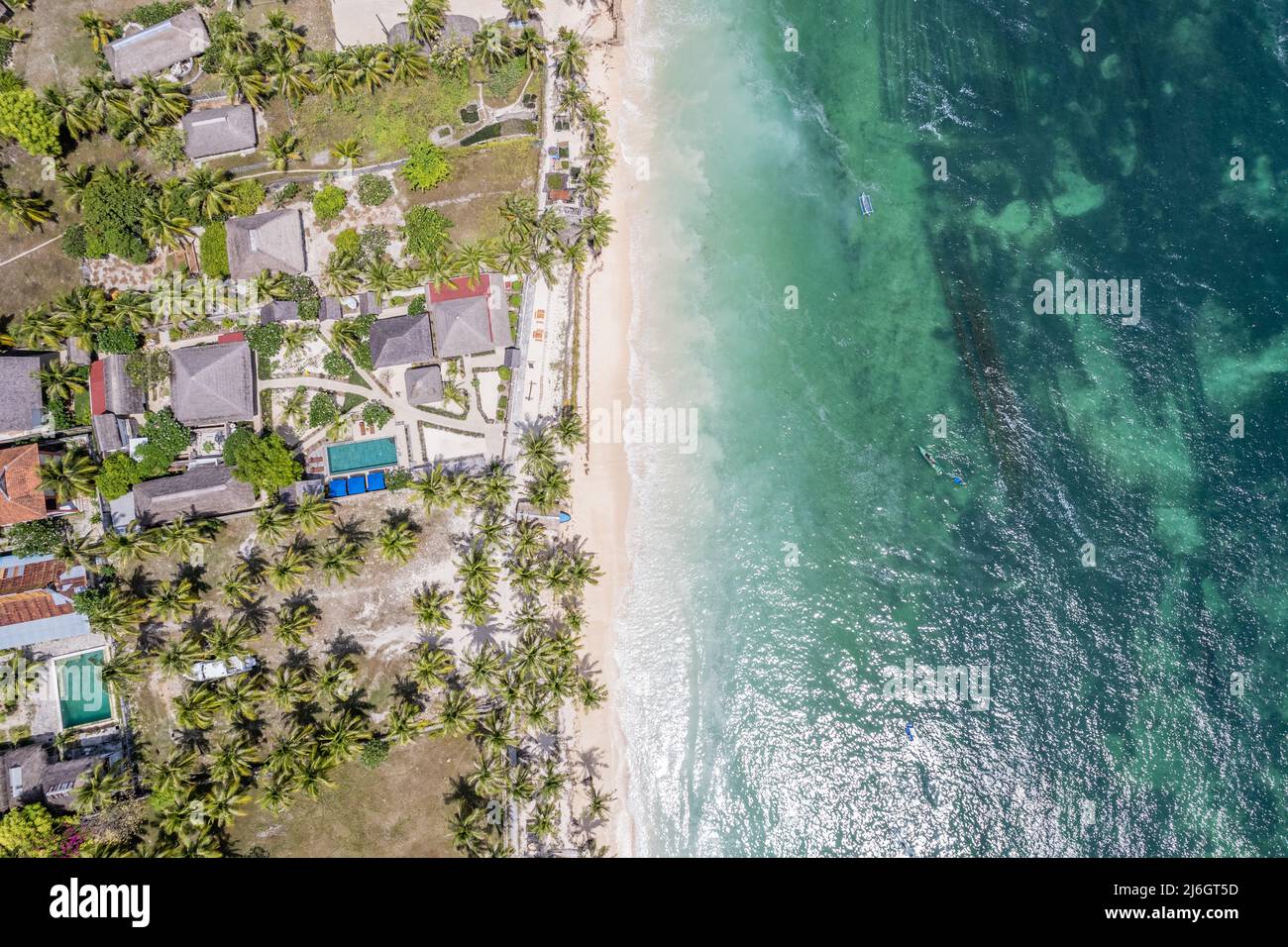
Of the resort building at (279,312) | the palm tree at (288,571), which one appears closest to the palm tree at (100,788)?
the palm tree at (288,571)

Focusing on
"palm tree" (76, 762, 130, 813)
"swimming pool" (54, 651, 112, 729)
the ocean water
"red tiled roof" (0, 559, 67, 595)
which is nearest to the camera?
"palm tree" (76, 762, 130, 813)

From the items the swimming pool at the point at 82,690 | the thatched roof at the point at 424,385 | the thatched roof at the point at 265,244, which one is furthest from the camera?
the thatched roof at the point at 424,385

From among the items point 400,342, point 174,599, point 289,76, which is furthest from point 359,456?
point 289,76

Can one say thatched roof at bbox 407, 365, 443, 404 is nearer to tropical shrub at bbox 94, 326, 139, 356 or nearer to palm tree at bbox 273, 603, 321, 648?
palm tree at bbox 273, 603, 321, 648

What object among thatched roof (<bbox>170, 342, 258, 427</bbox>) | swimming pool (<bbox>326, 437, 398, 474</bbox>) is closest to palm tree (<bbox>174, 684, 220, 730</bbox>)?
swimming pool (<bbox>326, 437, 398, 474</bbox>)

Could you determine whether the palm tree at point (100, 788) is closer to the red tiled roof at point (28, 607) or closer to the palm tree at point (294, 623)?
the red tiled roof at point (28, 607)

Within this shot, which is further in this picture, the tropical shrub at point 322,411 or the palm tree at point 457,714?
the tropical shrub at point 322,411
